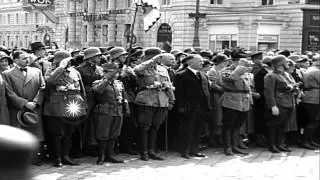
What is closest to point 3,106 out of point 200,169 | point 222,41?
point 200,169

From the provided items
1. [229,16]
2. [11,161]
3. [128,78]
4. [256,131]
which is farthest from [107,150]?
[229,16]

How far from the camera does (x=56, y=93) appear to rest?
26.0ft

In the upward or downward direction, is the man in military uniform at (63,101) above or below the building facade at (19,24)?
below

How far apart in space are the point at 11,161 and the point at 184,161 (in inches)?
334

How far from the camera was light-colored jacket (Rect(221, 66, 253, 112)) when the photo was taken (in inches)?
381

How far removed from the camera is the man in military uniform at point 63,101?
790 centimetres

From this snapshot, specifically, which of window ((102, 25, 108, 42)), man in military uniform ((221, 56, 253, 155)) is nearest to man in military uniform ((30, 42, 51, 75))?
man in military uniform ((221, 56, 253, 155))

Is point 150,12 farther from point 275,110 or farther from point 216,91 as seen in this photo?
point 275,110

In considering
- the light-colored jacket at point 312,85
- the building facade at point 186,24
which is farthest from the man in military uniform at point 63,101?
the building facade at point 186,24

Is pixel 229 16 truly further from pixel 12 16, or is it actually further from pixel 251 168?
pixel 251 168

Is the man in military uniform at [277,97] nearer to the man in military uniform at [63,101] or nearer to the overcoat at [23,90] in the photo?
the man in military uniform at [63,101]

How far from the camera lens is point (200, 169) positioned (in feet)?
27.0

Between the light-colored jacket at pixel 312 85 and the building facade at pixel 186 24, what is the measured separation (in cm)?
2360

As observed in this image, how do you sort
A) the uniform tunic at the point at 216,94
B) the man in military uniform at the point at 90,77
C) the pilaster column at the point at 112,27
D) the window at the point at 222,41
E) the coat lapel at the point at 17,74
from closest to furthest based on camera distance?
the coat lapel at the point at 17,74
the man in military uniform at the point at 90,77
the uniform tunic at the point at 216,94
the window at the point at 222,41
the pilaster column at the point at 112,27
